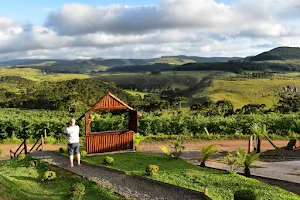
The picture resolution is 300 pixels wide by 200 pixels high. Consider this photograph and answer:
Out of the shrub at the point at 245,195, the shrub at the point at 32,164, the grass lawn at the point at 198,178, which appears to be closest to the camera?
the shrub at the point at 245,195

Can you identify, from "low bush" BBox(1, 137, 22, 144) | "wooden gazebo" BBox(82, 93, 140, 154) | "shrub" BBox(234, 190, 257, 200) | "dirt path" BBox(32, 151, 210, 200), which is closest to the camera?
"shrub" BBox(234, 190, 257, 200)

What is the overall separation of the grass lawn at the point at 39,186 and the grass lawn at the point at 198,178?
2725 mm

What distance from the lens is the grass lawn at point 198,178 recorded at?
13.4 metres

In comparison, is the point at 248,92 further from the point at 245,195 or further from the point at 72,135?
the point at 245,195

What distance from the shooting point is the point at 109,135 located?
22.1m

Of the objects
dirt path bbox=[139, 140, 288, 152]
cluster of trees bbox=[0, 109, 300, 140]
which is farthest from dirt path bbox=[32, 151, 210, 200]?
cluster of trees bbox=[0, 109, 300, 140]

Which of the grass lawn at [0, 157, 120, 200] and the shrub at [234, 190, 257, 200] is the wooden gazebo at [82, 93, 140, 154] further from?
the shrub at [234, 190, 257, 200]

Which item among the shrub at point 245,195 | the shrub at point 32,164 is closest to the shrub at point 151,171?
the shrub at point 245,195

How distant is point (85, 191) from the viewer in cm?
1361

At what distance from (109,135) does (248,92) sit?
351ft

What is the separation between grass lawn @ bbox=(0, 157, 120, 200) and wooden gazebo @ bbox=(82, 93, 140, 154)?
4.16 metres

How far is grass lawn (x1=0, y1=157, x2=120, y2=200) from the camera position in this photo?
12.3m

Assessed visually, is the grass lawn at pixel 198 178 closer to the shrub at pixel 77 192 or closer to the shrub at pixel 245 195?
the shrub at pixel 245 195

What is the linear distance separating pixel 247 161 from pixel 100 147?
9.27 metres
